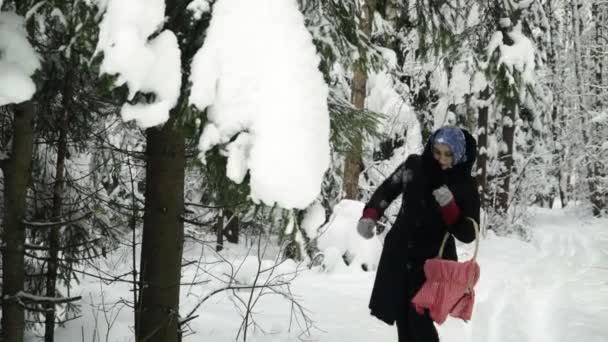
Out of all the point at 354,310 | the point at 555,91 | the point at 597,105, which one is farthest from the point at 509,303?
the point at 555,91

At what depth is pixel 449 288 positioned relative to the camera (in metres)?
3.53

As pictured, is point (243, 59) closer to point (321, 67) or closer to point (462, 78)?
point (321, 67)

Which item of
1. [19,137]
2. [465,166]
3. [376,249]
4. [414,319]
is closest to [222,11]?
[19,137]

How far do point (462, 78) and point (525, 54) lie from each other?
9.63 m

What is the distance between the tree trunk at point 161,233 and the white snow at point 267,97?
125 cm

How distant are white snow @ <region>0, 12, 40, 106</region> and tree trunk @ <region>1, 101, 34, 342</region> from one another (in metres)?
0.73

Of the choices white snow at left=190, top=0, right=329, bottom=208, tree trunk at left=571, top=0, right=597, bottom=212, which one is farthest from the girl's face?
tree trunk at left=571, top=0, right=597, bottom=212

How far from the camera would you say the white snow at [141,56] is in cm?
→ 205

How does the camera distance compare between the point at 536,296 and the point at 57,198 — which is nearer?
the point at 57,198

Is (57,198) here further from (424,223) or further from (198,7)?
(424,223)

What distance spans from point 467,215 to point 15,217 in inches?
126

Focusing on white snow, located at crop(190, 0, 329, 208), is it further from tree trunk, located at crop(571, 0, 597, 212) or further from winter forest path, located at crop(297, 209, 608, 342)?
tree trunk, located at crop(571, 0, 597, 212)

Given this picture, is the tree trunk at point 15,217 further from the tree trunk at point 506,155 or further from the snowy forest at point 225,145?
the tree trunk at point 506,155

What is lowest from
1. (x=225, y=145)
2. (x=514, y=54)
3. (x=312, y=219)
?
(x=312, y=219)
